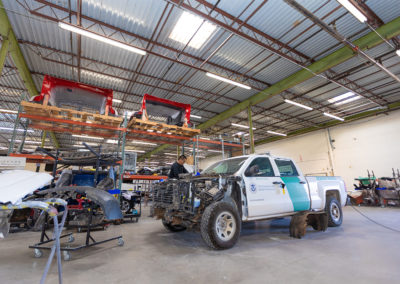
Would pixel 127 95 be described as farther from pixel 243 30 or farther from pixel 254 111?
pixel 254 111

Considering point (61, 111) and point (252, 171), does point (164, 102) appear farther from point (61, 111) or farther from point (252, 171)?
point (252, 171)

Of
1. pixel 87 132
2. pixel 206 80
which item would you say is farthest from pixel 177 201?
pixel 206 80

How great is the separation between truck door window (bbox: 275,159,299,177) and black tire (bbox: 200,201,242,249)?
1.74 m

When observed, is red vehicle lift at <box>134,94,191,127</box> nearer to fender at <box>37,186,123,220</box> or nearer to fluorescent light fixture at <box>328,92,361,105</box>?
fender at <box>37,186,123,220</box>

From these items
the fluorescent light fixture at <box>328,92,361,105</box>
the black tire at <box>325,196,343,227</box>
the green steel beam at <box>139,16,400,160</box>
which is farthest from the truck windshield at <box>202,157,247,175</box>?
the fluorescent light fixture at <box>328,92,361,105</box>

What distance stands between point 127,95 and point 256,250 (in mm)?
12608

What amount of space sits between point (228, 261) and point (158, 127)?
596 cm

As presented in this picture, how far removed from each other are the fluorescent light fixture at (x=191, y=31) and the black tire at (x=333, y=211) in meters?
7.42

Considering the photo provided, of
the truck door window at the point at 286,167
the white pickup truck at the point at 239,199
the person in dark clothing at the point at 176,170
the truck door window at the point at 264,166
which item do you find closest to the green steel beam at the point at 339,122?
the white pickup truck at the point at 239,199

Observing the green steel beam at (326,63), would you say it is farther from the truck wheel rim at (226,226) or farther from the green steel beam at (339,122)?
the truck wheel rim at (226,226)

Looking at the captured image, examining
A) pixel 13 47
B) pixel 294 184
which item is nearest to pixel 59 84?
pixel 13 47

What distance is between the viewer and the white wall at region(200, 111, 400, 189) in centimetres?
1323

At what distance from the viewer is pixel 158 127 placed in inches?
311

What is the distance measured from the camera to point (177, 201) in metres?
3.77
